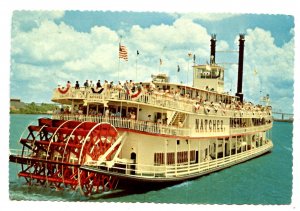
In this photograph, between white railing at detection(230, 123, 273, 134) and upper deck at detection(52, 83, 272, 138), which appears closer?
upper deck at detection(52, 83, 272, 138)

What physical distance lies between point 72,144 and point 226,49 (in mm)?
6773

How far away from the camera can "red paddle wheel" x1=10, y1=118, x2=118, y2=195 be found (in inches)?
565

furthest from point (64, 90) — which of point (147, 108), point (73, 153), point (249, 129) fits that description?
point (249, 129)

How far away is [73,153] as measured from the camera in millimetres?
14742

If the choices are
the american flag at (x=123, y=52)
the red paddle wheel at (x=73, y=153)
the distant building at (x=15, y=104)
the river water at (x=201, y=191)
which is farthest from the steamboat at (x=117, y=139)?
the distant building at (x=15, y=104)

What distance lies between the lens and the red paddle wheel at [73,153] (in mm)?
14352

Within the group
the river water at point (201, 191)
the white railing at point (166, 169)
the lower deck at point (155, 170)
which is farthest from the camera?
the white railing at point (166, 169)

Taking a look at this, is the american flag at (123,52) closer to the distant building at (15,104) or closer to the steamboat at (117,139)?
the steamboat at (117,139)

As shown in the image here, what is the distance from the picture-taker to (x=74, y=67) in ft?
51.5

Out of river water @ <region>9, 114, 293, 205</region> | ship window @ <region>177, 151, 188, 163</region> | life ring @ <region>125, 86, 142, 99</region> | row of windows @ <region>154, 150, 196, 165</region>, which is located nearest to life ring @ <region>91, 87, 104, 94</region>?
life ring @ <region>125, 86, 142, 99</region>

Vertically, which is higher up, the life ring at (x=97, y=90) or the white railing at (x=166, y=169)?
the life ring at (x=97, y=90)

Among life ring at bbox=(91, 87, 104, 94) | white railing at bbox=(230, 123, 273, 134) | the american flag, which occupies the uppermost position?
the american flag

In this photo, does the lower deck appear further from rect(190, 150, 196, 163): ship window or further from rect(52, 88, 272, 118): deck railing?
rect(52, 88, 272, 118): deck railing

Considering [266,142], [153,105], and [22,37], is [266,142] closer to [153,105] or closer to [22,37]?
[153,105]
